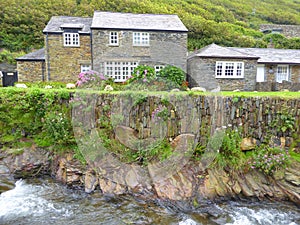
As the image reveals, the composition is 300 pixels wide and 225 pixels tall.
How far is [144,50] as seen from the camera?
1694 cm

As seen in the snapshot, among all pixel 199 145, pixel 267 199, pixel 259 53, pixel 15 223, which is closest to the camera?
pixel 15 223

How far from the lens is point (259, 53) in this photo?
1908cm

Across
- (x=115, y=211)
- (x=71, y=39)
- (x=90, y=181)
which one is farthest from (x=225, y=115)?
(x=71, y=39)

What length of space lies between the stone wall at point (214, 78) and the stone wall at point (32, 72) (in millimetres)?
11084

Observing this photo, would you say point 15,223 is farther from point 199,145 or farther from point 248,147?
point 248,147

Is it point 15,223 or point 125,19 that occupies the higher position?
point 125,19

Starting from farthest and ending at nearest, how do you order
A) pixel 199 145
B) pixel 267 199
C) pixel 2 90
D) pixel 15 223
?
pixel 2 90 < pixel 199 145 < pixel 267 199 < pixel 15 223

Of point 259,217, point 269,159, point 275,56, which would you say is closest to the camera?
point 259,217

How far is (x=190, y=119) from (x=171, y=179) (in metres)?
2.13

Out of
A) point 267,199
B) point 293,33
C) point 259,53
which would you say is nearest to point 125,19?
point 259,53

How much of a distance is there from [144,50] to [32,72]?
8.55m

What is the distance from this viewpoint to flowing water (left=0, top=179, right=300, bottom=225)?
6258 millimetres

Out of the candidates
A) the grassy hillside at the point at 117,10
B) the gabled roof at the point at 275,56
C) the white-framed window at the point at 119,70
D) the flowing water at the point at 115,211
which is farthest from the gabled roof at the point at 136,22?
the flowing water at the point at 115,211

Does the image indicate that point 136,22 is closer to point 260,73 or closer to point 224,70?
point 224,70
